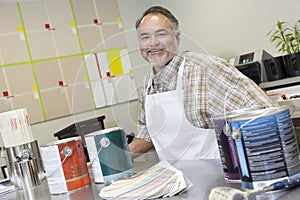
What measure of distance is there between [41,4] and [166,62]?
2.38 metres

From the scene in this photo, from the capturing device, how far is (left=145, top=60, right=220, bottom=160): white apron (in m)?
1.24

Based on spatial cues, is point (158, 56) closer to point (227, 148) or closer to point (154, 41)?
point (154, 41)

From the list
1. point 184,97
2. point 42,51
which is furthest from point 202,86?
point 42,51

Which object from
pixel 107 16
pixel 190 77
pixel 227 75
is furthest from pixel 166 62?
pixel 107 16

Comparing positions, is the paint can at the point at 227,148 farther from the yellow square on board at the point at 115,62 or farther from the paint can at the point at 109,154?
the yellow square on board at the point at 115,62

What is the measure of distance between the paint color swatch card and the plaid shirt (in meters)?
0.36

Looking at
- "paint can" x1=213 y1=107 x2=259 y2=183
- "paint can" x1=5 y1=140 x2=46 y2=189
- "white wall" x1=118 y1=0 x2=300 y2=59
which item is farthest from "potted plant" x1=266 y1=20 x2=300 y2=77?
"paint can" x1=213 y1=107 x2=259 y2=183

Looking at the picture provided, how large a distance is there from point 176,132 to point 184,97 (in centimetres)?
13

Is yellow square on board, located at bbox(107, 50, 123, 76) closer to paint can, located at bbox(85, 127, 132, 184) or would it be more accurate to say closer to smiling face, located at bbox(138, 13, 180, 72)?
smiling face, located at bbox(138, 13, 180, 72)

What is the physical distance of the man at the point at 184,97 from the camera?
1.23 meters

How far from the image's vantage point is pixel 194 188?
0.84m

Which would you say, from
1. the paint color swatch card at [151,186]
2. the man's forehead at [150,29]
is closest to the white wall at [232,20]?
the man's forehead at [150,29]

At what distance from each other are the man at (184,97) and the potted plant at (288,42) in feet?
5.33

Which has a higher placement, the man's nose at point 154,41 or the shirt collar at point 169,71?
the man's nose at point 154,41
